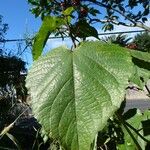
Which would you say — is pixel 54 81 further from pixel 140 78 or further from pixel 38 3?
pixel 38 3

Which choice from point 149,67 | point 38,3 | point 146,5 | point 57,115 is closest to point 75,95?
point 57,115

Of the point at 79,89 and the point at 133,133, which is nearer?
the point at 79,89

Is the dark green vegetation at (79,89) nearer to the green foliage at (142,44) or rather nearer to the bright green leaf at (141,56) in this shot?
the bright green leaf at (141,56)

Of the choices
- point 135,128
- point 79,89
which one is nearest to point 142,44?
point 135,128

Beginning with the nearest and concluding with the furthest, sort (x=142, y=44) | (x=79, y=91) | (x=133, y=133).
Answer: (x=79, y=91)
(x=133, y=133)
(x=142, y=44)

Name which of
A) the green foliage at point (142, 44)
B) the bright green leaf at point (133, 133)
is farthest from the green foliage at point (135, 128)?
the green foliage at point (142, 44)

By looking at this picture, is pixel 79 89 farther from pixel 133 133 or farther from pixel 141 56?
pixel 133 133

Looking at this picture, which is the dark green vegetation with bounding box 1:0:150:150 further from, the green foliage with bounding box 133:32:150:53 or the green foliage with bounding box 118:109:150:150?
the green foliage with bounding box 133:32:150:53
